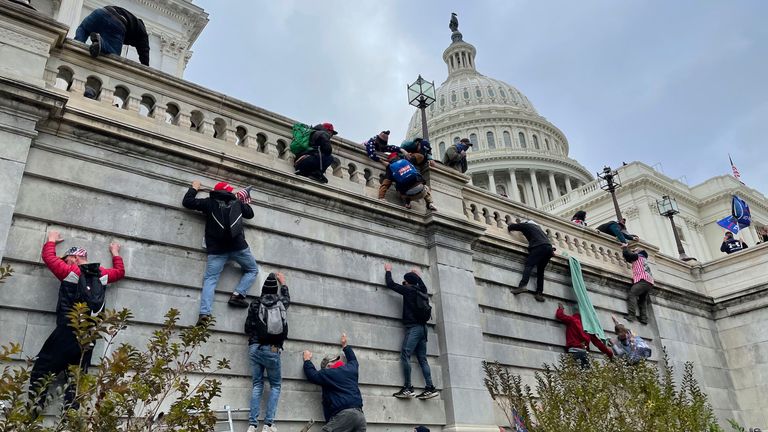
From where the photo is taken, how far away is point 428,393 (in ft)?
37.0

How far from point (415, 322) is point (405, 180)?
294 cm

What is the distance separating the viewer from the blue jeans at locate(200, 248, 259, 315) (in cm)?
964

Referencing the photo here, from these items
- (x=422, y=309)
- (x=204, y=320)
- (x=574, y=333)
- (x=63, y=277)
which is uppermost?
(x=574, y=333)

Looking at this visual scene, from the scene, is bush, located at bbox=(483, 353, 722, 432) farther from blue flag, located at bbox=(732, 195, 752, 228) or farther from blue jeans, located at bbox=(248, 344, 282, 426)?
blue flag, located at bbox=(732, 195, 752, 228)

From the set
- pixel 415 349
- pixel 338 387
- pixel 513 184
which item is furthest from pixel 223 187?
pixel 513 184

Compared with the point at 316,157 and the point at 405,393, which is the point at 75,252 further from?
the point at 405,393

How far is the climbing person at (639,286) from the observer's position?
58.1 feet

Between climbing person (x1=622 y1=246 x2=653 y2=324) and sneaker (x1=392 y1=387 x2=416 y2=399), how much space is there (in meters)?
8.86

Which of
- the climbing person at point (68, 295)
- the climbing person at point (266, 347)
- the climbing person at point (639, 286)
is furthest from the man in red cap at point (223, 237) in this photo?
the climbing person at point (639, 286)

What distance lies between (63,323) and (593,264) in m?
13.5

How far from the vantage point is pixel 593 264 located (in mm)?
17375

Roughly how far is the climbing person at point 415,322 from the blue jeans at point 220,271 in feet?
8.96

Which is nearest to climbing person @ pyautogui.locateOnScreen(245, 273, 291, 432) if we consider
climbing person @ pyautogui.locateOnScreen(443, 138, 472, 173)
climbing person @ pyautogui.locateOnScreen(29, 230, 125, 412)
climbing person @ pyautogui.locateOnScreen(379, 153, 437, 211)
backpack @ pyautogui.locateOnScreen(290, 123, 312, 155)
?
climbing person @ pyautogui.locateOnScreen(29, 230, 125, 412)

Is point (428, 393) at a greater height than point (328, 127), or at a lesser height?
lesser
